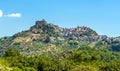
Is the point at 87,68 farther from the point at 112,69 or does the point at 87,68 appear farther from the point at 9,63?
the point at 9,63

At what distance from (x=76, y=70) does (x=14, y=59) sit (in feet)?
107

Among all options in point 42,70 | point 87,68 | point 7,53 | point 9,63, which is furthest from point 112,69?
point 7,53

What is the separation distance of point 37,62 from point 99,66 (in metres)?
23.2

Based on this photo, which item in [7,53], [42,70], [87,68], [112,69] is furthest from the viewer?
[7,53]

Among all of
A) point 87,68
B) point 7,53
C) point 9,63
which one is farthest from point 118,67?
point 7,53

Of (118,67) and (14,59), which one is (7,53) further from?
(118,67)

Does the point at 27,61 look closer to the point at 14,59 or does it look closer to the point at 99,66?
the point at 14,59

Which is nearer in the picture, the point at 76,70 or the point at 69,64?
the point at 76,70

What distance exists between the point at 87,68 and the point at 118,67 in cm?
1758

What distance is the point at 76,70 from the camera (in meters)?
123

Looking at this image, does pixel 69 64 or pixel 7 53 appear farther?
pixel 7 53

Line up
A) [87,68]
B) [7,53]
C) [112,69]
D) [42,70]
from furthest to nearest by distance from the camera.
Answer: [7,53] → [42,70] → [112,69] → [87,68]

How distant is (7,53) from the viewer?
538ft

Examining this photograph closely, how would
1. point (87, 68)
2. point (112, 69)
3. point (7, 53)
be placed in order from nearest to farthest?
point (87, 68), point (112, 69), point (7, 53)
